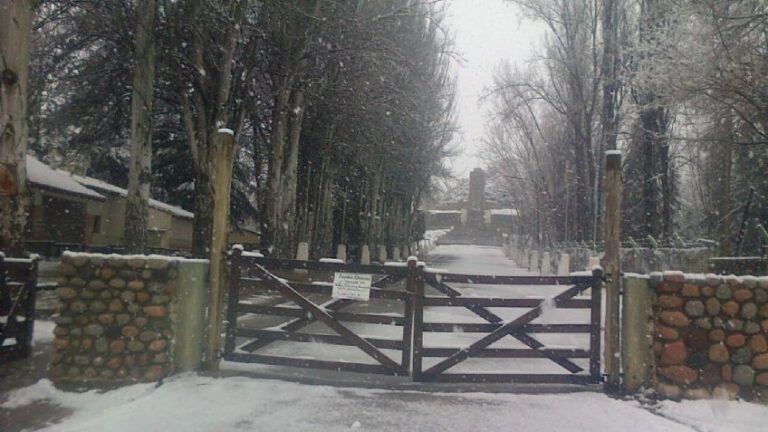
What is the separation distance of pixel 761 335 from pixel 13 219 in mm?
10090

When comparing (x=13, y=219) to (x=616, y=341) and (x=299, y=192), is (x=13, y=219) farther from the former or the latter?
(x=299, y=192)

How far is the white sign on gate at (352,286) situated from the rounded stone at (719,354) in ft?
12.2

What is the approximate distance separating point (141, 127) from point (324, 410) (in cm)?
895

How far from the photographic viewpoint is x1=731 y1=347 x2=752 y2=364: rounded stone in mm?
6121

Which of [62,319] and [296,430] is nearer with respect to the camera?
[296,430]

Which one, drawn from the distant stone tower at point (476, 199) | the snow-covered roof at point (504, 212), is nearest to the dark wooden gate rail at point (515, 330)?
the distant stone tower at point (476, 199)

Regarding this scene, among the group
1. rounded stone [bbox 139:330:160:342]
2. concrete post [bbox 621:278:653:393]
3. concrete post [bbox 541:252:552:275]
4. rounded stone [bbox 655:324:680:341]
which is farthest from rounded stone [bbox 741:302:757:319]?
concrete post [bbox 541:252:552:275]

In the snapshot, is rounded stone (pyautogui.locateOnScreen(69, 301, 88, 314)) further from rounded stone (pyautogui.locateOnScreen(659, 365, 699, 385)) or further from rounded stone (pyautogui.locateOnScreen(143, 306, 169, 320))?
rounded stone (pyautogui.locateOnScreen(659, 365, 699, 385))

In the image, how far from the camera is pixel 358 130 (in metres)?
20.9

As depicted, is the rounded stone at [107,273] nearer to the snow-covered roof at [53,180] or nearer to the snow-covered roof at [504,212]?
the snow-covered roof at [53,180]

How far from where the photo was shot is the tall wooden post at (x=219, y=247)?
687 cm

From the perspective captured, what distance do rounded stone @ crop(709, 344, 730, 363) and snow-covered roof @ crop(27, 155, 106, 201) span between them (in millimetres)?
24231

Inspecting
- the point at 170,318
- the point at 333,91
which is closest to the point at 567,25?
the point at 333,91

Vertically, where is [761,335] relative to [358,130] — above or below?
below
